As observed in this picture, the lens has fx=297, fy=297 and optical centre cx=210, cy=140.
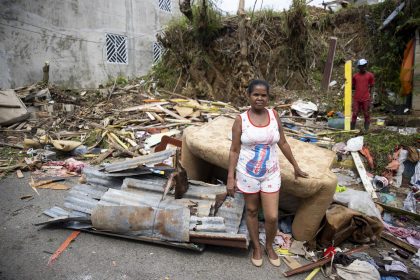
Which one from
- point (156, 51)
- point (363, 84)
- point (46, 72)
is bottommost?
point (363, 84)

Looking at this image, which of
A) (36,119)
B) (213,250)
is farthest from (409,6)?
(36,119)

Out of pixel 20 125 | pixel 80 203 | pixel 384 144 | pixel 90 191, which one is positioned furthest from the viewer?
pixel 20 125

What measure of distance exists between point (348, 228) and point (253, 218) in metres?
1.16

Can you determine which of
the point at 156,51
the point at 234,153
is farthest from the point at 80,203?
the point at 156,51

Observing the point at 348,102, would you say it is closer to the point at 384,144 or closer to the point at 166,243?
the point at 384,144

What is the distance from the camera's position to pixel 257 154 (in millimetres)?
2838

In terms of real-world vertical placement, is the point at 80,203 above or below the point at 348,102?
below

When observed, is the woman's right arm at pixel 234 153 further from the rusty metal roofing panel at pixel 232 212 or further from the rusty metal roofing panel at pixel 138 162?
the rusty metal roofing panel at pixel 138 162

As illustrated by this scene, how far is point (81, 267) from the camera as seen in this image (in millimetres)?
2967

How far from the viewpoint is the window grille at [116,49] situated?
47.4 ft

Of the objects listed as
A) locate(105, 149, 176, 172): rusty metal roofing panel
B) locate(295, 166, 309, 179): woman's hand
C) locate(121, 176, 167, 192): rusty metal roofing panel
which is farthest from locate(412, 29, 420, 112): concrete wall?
locate(121, 176, 167, 192): rusty metal roofing panel

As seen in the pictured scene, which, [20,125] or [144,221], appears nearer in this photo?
[144,221]

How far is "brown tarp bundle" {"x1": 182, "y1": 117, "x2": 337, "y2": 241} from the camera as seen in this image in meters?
3.13

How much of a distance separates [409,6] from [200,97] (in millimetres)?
7258
